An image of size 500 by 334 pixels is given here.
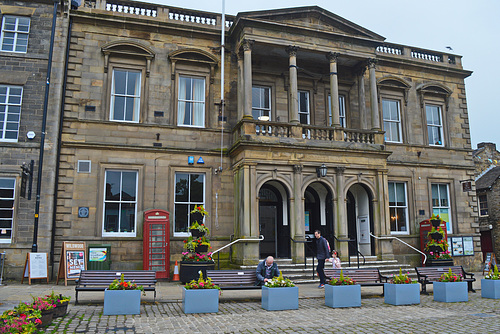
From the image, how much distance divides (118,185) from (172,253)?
139 inches

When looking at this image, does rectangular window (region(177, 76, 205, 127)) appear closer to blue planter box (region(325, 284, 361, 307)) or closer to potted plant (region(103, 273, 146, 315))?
potted plant (region(103, 273, 146, 315))

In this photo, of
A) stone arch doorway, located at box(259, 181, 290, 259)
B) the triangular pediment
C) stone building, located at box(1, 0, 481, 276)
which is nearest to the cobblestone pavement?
stone building, located at box(1, 0, 481, 276)

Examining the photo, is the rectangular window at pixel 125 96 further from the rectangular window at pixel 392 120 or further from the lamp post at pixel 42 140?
the rectangular window at pixel 392 120

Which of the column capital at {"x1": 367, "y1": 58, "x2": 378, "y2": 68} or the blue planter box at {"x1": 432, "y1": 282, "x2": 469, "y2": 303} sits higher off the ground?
the column capital at {"x1": 367, "y1": 58, "x2": 378, "y2": 68}

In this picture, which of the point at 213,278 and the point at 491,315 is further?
the point at 213,278

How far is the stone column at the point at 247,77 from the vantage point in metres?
17.0

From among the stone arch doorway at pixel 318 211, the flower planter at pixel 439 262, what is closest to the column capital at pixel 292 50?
the stone arch doorway at pixel 318 211

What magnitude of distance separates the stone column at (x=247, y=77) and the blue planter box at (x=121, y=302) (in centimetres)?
919

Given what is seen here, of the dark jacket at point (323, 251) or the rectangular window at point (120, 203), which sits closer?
the dark jacket at point (323, 251)

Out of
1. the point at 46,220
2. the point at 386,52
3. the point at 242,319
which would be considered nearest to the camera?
the point at 242,319

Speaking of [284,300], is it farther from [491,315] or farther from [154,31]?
[154,31]

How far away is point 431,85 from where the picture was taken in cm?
2217

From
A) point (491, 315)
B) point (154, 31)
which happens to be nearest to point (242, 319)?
point (491, 315)

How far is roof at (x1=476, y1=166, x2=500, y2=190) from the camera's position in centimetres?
2845
